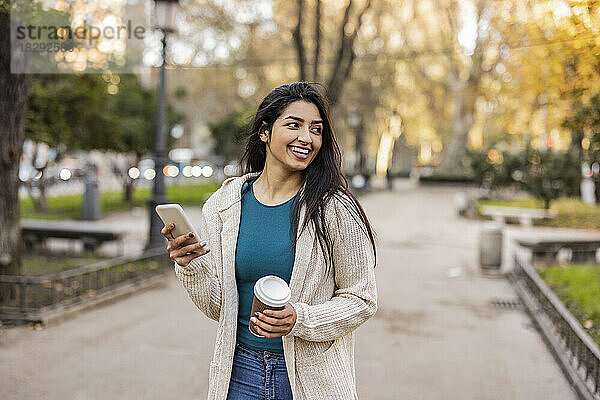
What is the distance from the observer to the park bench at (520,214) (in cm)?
1994

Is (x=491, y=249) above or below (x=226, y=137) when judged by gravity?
below

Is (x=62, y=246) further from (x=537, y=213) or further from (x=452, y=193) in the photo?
(x=452, y=193)

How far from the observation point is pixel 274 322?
208cm

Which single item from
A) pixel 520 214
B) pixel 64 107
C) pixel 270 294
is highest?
pixel 64 107

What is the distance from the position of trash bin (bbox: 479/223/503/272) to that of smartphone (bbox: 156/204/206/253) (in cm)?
999

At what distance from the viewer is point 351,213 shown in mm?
2369

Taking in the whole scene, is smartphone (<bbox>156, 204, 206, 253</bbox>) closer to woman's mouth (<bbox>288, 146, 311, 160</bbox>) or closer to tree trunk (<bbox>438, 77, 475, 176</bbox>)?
woman's mouth (<bbox>288, 146, 311, 160</bbox>)

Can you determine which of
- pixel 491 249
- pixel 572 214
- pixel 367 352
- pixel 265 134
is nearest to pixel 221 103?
pixel 572 214

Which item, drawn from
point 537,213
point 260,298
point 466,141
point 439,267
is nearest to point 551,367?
point 260,298

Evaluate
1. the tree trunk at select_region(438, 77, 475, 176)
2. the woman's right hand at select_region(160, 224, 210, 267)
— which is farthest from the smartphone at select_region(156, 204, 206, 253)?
the tree trunk at select_region(438, 77, 475, 176)

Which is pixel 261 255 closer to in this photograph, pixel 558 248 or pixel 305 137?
pixel 305 137

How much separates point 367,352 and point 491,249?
5.72 meters

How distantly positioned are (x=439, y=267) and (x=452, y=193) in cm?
2696

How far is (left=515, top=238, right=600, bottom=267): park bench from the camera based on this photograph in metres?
11.9
